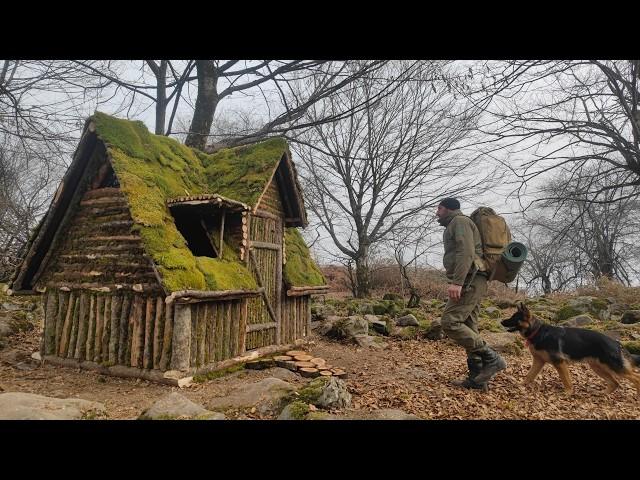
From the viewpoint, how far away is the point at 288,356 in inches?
333

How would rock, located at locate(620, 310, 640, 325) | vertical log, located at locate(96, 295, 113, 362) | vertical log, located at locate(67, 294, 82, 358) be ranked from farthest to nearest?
rock, located at locate(620, 310, 640, 325) < vertical log, located at locate(67, 294, 82, 358) < vertical log, located at locate(96, 295, 113, 362)

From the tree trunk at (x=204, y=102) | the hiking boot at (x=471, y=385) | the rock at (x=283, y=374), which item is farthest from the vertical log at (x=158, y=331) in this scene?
the tree trunk at (x=204, y=102)

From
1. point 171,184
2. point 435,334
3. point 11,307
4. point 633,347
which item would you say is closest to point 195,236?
point 171,184

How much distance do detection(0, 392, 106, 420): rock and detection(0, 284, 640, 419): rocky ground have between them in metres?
0.01

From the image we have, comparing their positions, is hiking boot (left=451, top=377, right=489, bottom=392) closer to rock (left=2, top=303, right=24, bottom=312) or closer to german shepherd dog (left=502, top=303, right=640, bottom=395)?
german shepherd dog (left=502, top=303, right=640, bottom=395)

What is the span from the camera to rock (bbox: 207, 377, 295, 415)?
16.5 feet

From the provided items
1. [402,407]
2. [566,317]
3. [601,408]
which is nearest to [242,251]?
[402,407]

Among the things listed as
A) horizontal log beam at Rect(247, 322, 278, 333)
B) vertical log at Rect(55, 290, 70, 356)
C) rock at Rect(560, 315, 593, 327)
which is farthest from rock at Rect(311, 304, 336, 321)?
vertical log at Rect(55, 290, 70, 356)

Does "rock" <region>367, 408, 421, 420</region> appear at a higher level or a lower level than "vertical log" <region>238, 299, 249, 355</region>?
lower

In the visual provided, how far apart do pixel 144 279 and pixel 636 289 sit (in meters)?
18.8

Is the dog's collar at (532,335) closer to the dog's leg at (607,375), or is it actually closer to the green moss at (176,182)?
the dog's leg at (607,375)

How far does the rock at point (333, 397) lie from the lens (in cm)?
510

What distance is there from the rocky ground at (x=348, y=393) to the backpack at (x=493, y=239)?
189 centimetres

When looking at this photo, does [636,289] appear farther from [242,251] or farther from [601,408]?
[242,251]
